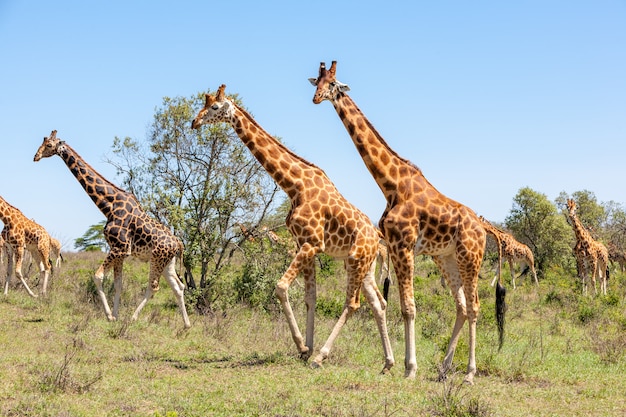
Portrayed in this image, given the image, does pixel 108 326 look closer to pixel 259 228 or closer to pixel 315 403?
pixel 259 228

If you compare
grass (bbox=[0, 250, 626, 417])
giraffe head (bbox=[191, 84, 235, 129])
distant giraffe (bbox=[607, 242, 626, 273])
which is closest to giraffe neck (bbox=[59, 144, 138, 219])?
grass (bbox=[0, 250, 626, 417])

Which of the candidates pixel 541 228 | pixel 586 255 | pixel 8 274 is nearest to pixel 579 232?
pixel 586 255

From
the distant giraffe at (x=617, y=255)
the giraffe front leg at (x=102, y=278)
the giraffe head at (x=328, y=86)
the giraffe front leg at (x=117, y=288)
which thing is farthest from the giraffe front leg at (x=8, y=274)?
the distant giraffe at (x=617, y=255)

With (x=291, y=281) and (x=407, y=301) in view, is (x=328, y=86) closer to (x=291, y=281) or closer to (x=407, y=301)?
(x=291, y=281)

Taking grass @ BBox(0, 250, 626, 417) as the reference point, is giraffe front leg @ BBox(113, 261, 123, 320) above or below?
above

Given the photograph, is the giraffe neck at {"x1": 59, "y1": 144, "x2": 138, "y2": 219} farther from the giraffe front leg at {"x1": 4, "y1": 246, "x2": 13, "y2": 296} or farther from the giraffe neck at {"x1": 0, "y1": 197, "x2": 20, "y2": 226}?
the giraffe front leg at {"x1": 4, "y1": 246, "x2": 13, "y2": 296}

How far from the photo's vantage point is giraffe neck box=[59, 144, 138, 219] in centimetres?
1295

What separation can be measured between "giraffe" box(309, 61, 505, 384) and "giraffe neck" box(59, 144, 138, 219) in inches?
215

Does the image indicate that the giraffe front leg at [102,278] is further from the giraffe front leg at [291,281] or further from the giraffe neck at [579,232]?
the giraffe neck at [579,232]

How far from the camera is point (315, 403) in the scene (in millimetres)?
7129

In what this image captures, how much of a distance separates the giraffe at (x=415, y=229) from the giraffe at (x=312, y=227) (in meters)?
0.72

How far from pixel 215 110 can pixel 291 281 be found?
2774mm

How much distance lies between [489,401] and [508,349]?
4.24 metres

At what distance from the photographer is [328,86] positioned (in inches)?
368
